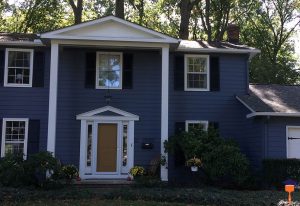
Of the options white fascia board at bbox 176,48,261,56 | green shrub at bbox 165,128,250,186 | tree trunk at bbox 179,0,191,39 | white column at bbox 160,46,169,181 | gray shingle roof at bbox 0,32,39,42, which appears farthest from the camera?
tree trunk at bbox 179,0,191,39

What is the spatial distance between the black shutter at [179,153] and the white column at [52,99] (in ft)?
14.4

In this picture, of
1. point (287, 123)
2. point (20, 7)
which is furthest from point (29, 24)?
point (287, 123)

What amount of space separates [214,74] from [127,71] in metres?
3.33

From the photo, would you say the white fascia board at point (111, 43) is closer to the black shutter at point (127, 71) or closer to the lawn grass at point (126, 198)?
the black shutter at point (127, 71)

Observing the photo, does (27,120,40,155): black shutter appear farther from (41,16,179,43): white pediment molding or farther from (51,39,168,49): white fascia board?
(41,16,179,43): white pediment molding

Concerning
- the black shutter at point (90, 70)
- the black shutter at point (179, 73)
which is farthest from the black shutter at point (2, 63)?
the black shutter at point (179, 73)

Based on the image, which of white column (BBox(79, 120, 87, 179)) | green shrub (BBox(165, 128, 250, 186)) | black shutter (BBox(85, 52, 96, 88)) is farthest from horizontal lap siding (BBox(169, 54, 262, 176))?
white column (BBox(79, 120, 87, 179))

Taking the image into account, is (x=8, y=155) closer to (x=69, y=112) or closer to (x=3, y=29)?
(x=69, y=112)

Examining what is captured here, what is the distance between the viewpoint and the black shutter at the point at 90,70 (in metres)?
16.6

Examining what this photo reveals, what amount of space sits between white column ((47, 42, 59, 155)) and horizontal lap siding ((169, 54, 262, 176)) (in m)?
4.28

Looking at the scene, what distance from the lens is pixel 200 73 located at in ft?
56.6

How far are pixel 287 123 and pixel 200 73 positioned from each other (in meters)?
3.72

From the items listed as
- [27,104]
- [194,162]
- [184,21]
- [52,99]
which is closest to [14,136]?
[27,104]

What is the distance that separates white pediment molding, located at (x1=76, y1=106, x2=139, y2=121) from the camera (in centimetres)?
1627
